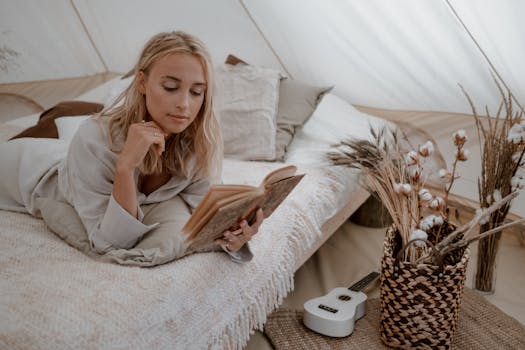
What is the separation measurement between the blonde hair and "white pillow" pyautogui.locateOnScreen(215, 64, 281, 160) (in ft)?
2.15

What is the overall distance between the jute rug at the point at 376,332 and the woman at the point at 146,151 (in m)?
0.45

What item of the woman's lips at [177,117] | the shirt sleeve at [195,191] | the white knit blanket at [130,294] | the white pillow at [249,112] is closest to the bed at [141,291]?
the white knit blanket at [130,294]

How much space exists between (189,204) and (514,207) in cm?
152

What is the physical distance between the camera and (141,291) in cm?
116

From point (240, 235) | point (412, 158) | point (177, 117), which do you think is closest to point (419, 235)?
point (412, 158)

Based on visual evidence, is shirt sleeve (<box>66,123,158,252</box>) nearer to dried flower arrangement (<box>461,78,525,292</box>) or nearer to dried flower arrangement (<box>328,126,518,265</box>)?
dried flower arrangement (<box>328,126,518,265</box>)

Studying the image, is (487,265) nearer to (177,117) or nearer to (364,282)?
(364,282)

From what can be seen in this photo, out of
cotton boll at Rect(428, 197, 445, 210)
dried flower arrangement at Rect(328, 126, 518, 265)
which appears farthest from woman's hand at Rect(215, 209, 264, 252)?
cotton boll at Rect(428, 197, 445, 210)

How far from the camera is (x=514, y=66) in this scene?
1835 millimetres

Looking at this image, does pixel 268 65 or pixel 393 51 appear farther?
pixel 268 65

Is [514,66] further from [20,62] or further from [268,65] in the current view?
[20,62]

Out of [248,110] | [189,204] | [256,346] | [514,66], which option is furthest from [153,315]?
[514,66]

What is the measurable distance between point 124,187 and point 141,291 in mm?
251

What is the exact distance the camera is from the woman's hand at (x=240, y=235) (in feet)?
4.27
